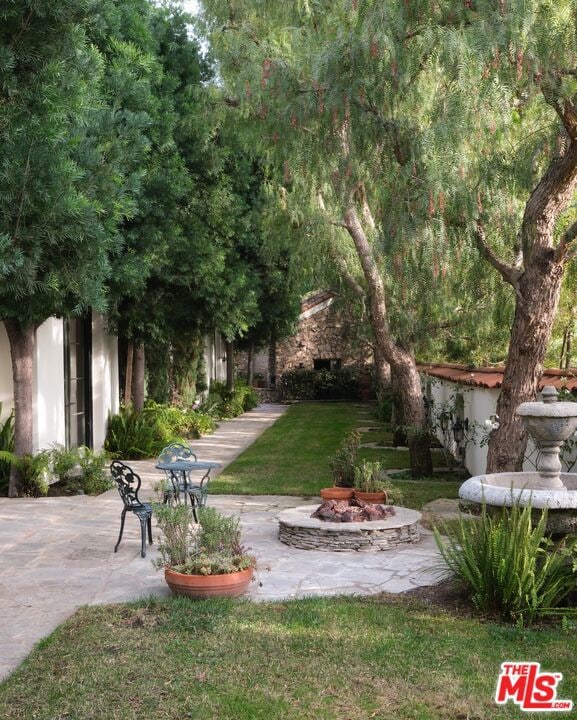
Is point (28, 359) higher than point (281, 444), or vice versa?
Answer: point (28, 359)

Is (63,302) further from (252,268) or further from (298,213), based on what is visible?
(252,268)

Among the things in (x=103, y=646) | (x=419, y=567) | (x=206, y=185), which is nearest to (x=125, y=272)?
(x=206, y=185)

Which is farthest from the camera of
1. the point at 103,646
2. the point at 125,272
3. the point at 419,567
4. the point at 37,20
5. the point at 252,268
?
the point at 252,268

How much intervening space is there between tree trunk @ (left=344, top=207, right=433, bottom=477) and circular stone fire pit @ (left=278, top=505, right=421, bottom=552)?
15.0 ft

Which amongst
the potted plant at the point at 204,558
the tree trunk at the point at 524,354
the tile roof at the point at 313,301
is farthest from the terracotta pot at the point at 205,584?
the tile roof at the point at 313,301

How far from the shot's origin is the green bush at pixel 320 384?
3117cm

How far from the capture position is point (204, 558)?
233 inches

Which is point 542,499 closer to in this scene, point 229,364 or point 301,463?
point 301,463

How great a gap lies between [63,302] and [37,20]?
4734mm

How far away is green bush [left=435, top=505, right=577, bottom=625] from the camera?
529 centimetres

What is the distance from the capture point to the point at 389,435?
719 inches

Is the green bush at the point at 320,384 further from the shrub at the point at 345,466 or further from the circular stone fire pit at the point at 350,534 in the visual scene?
the circular stone fire pit at the point at 350,534

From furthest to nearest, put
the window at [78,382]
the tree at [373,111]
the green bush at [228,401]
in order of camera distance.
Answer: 1. the green bush at [228,401]
2. the window at [78,382]
3. the tree at [373,111]
